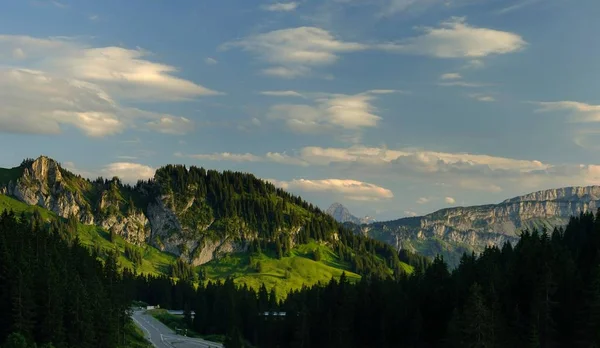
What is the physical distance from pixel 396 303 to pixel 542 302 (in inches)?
1560

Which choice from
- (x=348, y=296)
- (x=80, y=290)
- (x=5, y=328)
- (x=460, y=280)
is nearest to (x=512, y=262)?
(x=460, y=280)

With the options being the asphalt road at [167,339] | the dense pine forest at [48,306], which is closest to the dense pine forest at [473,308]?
the asphalt road at [167,339]

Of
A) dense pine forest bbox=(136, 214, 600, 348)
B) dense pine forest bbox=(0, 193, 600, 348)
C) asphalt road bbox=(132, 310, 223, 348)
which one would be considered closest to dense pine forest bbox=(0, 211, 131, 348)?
dense pine forest bbox=(0, 193, 600, 348)

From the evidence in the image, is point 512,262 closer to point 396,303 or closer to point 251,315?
point 396,303

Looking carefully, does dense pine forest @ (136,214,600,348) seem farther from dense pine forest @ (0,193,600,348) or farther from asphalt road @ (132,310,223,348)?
asphalt road @ (132,310,223,348)

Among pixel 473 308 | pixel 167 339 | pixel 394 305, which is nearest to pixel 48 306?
pixel 473 308

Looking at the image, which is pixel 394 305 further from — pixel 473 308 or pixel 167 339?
pixel 167 339

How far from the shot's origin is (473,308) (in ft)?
313

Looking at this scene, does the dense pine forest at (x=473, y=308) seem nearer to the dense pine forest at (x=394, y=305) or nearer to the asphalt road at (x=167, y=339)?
the dense pine forest at (x=394, y=305)

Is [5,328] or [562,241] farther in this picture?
[562,241]

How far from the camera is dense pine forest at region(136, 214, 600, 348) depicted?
335ft

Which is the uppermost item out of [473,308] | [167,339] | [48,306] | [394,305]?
[473,308]

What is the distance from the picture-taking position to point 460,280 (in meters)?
132

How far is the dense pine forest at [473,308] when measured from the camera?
102 meters
